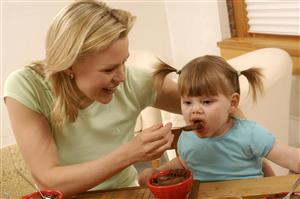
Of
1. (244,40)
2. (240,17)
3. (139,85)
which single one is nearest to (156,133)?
(139,85)

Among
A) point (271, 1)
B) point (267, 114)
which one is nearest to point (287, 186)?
point (267, 114)

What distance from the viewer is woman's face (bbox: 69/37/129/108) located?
1.38 metres

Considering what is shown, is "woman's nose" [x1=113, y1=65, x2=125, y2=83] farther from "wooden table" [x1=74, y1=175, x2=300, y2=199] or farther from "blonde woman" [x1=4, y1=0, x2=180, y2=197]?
"wooden table" [x1=74, y1=175, x2=300, y2=199]

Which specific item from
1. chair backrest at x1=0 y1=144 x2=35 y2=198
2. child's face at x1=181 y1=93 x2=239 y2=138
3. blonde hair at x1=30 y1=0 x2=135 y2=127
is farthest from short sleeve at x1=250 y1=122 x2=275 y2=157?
chair backrest at x1=0 y1=144 x2=35 y2=198

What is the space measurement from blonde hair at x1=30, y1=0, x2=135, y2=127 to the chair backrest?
430mm

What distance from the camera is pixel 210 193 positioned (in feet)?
3.93

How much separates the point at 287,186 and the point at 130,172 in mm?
697

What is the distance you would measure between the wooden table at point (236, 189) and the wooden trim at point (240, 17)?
1901 mm

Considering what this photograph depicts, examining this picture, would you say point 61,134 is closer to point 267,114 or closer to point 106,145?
point 106,145

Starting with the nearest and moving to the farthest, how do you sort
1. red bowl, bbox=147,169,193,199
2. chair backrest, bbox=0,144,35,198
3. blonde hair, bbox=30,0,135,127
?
red bowl, bbox=147,169,193,199
blonde hair, bbox=30,0,135,127
chair backrest, bbox=0,144,35,198

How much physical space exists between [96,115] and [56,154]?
0.69ft

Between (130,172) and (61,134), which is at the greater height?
(61,134)

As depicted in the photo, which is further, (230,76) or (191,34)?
(191,34)

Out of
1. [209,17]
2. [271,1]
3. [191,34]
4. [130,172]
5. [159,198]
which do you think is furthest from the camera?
[191,34]
